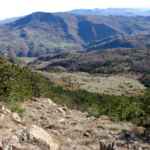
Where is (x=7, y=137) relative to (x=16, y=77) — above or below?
above

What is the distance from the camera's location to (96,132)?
126ft

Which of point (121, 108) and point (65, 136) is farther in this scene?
point (121, 108)

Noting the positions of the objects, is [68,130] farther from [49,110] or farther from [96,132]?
[49,110]

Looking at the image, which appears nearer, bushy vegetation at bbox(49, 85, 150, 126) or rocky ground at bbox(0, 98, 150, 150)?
rocky ground at bbox(0, 98, 150, 150)

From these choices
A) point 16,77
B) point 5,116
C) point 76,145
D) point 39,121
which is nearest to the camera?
point 76,145

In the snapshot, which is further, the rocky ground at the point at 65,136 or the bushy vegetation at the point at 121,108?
the bushy vegetation at the point at 121,108

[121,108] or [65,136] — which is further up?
[65,136]

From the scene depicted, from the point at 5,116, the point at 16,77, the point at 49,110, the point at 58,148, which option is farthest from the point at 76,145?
the point at 16,77

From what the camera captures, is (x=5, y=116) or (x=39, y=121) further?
(x=39, y=121)

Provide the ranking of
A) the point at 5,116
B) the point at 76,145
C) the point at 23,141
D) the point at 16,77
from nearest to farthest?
the point at 23,141 < the point at 76,145 < the point at 5,116 < the point at 16,77

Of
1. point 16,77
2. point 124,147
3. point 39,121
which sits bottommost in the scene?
point 16,77

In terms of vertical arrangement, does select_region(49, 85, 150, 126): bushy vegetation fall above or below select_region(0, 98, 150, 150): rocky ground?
below

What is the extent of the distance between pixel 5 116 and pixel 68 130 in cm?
686

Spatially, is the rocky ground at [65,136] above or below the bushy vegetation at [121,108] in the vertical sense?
above
